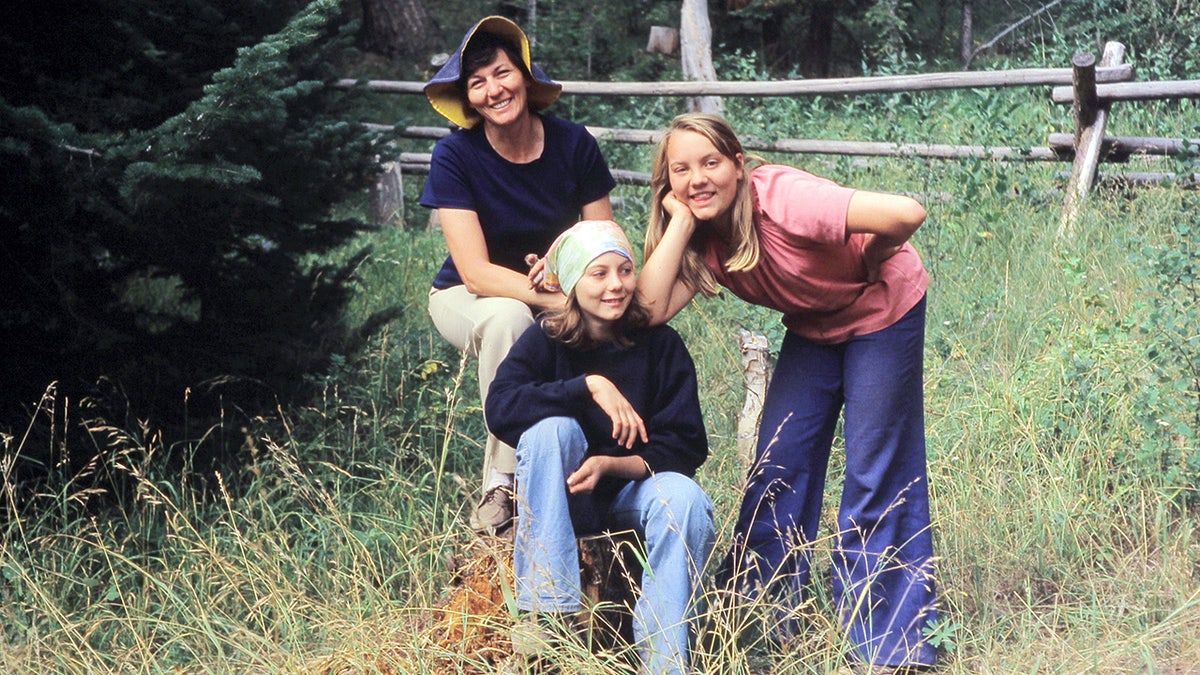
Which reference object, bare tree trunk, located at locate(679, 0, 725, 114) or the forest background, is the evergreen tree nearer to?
the forest background

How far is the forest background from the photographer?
3.69 metres

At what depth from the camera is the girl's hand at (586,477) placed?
3.18 meters

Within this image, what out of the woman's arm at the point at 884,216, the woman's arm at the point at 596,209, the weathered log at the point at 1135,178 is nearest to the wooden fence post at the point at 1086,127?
the weathered log at the point at 1135,178

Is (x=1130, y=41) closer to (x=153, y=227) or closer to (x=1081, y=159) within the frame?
(x=1081, y=159)

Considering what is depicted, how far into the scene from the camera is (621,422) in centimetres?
319

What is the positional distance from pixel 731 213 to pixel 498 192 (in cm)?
95

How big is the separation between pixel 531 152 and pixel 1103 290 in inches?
125

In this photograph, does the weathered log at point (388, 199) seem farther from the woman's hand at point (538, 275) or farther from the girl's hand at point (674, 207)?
the girl's hand at point (674, 207)

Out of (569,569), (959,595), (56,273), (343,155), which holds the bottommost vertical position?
(959,595)

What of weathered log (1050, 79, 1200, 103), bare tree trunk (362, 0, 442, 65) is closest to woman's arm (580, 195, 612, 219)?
weathered log (1050, 79, 1200, 103)

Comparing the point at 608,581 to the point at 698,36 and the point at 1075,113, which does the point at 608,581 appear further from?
the point at 698,36

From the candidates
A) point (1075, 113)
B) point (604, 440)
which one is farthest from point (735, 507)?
point (1075, 113)

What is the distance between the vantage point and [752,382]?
4.61 metres

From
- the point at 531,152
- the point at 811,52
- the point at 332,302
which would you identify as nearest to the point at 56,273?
the point at 332,302
